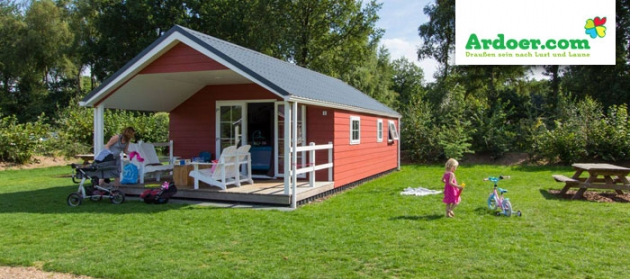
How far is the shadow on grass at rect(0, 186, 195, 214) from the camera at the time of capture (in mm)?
7379

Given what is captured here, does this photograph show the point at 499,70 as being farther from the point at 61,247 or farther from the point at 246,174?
the point at 61,247

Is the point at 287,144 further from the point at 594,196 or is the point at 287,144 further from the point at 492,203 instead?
the point at 594,196

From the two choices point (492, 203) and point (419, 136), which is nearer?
point (492, 203)

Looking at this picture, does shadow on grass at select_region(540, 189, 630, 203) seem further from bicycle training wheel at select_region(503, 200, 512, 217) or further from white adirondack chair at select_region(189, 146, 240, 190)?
white adirondack chair at select_region(189, 146, 240, 190)

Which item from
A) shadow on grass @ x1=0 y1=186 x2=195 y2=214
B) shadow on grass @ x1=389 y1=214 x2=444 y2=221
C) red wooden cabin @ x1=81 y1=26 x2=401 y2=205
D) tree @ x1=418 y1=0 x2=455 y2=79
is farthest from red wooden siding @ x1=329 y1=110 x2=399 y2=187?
tree @ x1=418 y1=0 x2=455 y2=79

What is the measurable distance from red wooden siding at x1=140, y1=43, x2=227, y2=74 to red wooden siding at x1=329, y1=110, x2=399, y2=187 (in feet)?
9.90

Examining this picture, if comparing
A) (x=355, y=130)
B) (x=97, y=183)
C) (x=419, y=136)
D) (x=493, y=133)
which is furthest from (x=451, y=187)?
(x=493, y=133)

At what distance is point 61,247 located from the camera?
16.6ft

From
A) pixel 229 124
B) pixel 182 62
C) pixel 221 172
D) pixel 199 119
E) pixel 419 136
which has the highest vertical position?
pixel 182 62

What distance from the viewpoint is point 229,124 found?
10648 mm

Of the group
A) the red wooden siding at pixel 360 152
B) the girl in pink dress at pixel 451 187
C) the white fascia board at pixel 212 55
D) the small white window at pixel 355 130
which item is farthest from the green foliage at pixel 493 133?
the white fascia board at pixel 212 55

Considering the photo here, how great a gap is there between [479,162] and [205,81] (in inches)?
480

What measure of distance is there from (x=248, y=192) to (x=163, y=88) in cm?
352

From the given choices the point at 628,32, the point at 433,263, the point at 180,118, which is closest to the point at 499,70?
the point at 628,32
